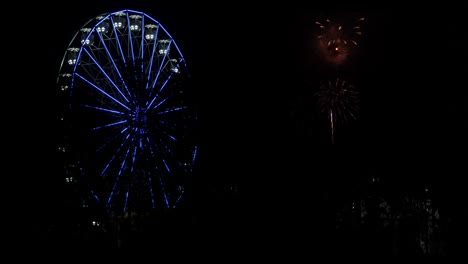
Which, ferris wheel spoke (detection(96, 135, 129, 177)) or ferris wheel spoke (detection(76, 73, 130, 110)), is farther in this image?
ferris wheel spoke (detection(76, 73, 130, 110))

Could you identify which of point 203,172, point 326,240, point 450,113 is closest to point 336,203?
point 326,240

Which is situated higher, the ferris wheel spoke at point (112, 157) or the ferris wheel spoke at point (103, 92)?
the ferris wheel spoke at point (103, 92)

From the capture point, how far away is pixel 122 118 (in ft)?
77.5

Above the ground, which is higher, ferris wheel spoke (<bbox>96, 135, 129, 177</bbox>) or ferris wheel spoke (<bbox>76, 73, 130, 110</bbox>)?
ferris wheel spoke (<bbox>76, 73, 130, 110</bbox>)

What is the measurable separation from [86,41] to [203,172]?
6.16m

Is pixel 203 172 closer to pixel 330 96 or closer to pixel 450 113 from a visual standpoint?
pixel 330 96

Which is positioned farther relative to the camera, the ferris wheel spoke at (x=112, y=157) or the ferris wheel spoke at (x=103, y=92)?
the ferris wheel spoke at (x=103, y=92)

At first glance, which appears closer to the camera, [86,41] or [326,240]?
[326,240]

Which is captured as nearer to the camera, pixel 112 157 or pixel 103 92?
pixel 112 157

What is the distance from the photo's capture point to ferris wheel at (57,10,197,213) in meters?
21.2

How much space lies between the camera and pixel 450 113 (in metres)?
23.3

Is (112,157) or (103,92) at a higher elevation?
(103,92)

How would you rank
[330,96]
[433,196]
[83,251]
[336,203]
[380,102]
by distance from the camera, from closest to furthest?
[83,251]
[336,203]
[433,196]
[330,96]
[380,102]

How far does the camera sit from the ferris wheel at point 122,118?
21.2m
